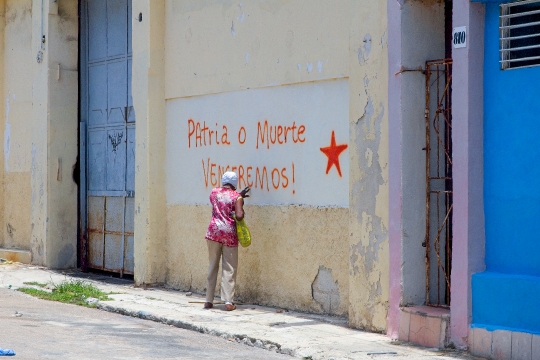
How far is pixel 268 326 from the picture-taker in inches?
369

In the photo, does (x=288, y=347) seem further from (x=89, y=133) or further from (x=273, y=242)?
(x=89, y=133)

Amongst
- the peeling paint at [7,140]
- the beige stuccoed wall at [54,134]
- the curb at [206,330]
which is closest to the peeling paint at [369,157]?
the curb at [206,330]

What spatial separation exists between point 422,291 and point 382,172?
3.89 ft

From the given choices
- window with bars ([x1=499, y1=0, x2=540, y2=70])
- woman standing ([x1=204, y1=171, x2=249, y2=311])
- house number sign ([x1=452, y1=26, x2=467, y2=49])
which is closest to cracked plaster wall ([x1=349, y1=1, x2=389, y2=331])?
house number sign ([x1=452, y1=26, x2=467, y2=49])

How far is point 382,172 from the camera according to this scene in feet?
29.1

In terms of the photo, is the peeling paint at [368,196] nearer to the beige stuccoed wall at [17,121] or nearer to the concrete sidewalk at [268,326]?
the concrete sidewalk at [268,326]

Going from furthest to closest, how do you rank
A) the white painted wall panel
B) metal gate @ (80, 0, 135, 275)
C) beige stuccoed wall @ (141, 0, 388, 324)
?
metal gate @ (80, 0, 135, 275), the white painted wall panel, beige stuccoed wall @ (141, 0, 388, 324)

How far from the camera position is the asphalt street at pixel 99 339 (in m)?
7.89

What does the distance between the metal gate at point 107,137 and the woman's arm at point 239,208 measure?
366cm

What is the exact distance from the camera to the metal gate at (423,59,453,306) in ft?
28.5

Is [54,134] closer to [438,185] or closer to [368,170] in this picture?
[368,170]

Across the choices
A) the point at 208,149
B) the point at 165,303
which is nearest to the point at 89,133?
the point at 208,149

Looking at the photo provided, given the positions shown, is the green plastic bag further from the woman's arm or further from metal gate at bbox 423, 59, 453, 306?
metal gate at bbox 423, 59, 453, 306

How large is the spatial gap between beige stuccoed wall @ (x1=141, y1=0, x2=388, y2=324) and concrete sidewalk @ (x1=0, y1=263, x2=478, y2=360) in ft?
0.87
